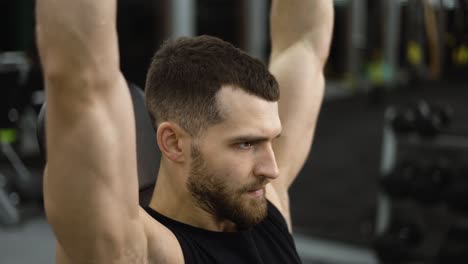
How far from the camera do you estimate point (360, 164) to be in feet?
18.7

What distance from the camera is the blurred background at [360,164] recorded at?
2658 millimetres

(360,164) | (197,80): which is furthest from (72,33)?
(360,164)

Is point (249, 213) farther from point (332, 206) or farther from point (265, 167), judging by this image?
point (332, 206)

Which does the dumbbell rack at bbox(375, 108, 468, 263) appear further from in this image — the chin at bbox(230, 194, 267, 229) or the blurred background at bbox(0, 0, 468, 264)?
the chin at bbox(230, 194, 267, 229)

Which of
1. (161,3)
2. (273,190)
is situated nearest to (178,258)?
(273,190)

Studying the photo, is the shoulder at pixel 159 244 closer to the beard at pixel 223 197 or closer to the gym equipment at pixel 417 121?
the beard at pixel 223 197

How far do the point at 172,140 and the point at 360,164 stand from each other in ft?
16.2

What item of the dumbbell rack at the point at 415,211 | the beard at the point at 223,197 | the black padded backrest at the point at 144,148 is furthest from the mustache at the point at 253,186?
the dumbbell rack at the point at 415,211

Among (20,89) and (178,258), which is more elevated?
(178,258)

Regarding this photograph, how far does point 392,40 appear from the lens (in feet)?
33.8

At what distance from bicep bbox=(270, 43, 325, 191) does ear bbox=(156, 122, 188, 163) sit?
30 cm

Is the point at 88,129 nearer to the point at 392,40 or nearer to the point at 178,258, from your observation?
the point at 178,258

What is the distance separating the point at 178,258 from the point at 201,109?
0.67 ft

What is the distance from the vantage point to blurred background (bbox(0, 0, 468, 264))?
266 centimetres
